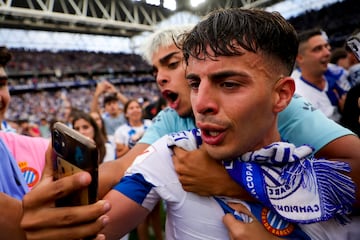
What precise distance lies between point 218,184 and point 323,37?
3034 mm

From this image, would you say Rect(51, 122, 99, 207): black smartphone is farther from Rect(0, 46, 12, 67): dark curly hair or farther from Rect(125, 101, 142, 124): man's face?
Rect(125, 101, 142, 124): man's face

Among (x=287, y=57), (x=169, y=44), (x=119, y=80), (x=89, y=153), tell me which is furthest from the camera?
(x=119, y=80)

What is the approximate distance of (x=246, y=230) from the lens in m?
0.98

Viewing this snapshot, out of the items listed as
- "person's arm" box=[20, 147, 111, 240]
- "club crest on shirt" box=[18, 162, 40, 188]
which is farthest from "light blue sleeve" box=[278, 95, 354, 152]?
"club crest on shirt" box=[18, 162, 40, 188]

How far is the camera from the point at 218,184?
1.07m

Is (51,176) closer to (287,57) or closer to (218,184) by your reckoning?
(218,184)

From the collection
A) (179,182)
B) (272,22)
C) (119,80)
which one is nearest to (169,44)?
(272,22)

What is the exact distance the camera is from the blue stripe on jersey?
3.59 feet

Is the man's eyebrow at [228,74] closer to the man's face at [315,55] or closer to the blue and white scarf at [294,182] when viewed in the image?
the blue and white scarf at [294,182]

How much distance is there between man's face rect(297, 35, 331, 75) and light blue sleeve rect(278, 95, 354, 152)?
6.76 ft

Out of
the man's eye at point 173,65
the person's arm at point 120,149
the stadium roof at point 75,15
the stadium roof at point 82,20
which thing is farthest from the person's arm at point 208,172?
the stadium roof at point 75,15

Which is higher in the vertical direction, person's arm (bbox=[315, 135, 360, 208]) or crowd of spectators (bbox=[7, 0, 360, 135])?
crowd of spectators (bbox=[7, 0, 360, 135])

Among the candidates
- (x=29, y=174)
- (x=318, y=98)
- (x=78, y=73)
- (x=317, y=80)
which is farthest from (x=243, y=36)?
(x=78, y=73)

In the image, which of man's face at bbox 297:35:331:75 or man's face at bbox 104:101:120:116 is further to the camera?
man's face at bbox 104:101:120:116
